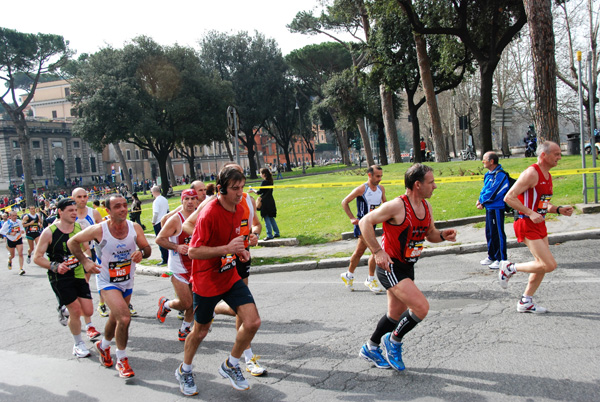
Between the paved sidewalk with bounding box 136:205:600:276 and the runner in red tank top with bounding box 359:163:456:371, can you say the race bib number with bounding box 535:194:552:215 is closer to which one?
the runner in red tank top with bounding box 359:163:456:371

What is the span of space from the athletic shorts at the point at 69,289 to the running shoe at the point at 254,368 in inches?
90.1

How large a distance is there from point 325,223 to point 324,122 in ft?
151

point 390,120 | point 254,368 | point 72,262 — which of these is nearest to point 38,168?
point 390,120

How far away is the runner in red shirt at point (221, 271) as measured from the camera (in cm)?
386

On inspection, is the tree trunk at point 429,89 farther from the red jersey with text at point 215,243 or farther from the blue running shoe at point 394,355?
the red jersey with text at point 215,243

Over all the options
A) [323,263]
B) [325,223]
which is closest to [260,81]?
[325,223]

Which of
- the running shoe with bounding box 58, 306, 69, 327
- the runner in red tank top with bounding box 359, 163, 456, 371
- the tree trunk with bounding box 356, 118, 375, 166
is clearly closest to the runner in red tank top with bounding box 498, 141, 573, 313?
the runner in red tank top with bounding box 359, 163, 456, 371

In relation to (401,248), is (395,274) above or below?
below

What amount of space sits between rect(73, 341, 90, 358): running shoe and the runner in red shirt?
184 centimetres

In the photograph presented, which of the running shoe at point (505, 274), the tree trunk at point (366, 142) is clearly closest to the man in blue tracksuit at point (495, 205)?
the running shoe at point (505, 274)

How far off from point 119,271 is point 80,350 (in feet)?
3.95

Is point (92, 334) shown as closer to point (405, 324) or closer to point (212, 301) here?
point (212, 301)

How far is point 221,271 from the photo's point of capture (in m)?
4.00

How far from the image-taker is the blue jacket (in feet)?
25.0
